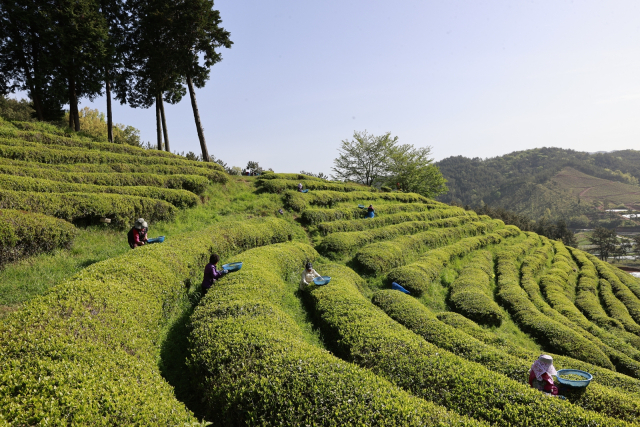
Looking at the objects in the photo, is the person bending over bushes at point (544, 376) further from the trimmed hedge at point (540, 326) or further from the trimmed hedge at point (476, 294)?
the trimmed hedge at point (540, 326)

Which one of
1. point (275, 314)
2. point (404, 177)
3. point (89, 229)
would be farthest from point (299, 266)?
point (404, 177)

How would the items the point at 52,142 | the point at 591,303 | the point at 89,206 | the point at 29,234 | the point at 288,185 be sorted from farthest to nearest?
the point at 288,185, the point at 591,303, the point at 52,142, the point at 89,206, the point at 29,234

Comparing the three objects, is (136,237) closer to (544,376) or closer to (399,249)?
(544,376)

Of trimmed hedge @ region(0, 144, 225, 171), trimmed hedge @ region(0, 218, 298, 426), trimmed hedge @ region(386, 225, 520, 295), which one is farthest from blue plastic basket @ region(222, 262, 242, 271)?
trimmed hedge @ region(0, 144, 225, 171)

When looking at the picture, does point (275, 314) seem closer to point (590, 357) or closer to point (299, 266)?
point (299, 266)

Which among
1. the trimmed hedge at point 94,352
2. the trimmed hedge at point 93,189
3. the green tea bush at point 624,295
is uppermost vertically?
the trimmed hedge at point 93,189

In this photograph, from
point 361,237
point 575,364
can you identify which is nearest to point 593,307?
point 575,364

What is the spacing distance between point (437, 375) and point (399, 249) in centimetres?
1243

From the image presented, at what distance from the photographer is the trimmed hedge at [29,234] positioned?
848 centimetres

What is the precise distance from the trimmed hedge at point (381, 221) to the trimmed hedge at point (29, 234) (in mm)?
12345

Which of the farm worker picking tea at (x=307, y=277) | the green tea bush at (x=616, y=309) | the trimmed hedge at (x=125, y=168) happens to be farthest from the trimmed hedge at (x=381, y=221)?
the green tea bush at (x=616, y=309)

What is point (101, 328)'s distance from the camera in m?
5.48

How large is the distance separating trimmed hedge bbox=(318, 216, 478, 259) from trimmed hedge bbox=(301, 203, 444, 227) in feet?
6.38

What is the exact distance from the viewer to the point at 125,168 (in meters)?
17.2
